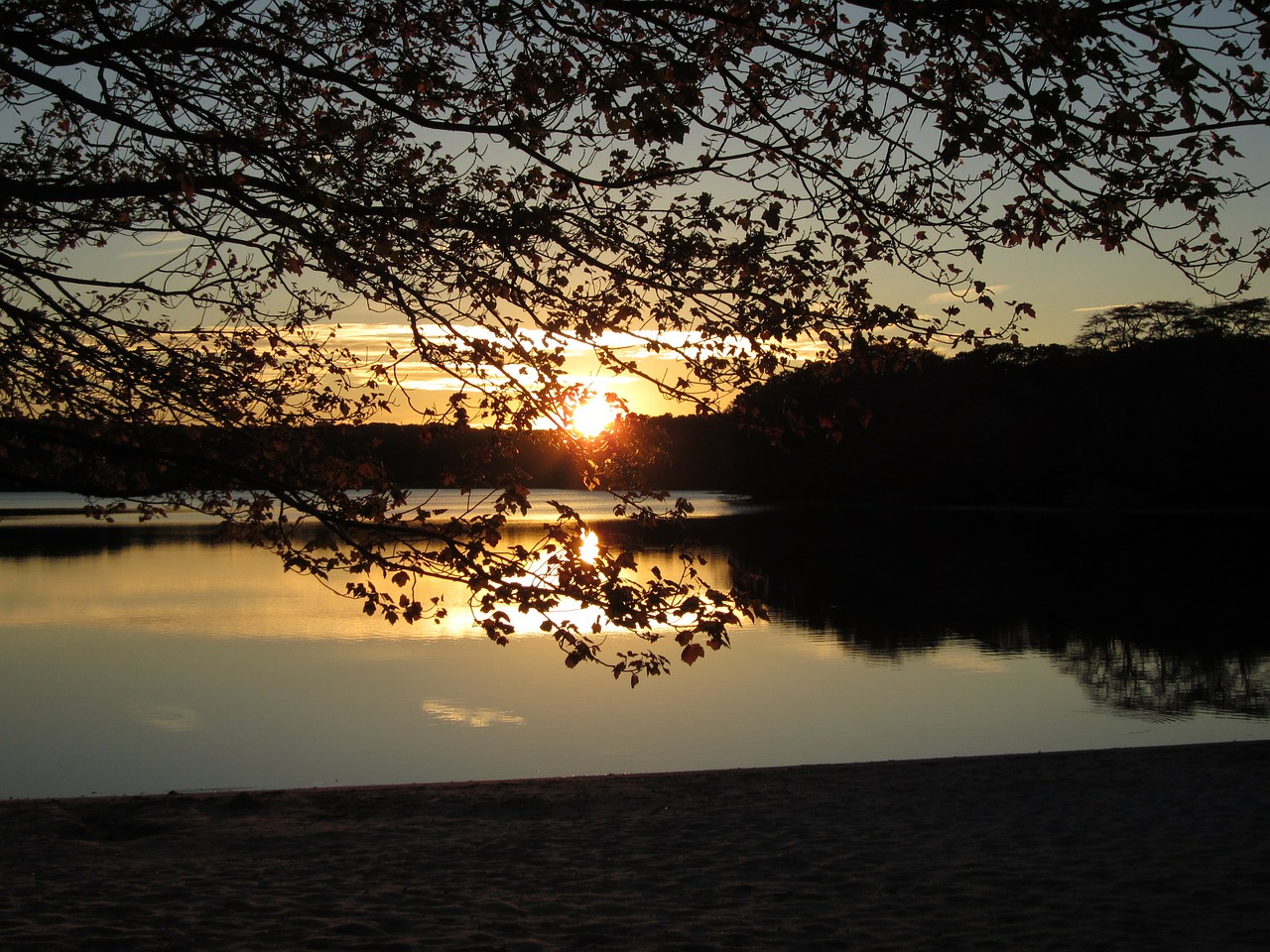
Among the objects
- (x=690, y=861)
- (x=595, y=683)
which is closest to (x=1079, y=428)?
(x=595, y=683)

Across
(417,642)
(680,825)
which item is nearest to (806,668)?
(417,642)

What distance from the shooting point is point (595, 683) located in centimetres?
1590

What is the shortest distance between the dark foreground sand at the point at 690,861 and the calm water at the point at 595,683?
6.85 feet

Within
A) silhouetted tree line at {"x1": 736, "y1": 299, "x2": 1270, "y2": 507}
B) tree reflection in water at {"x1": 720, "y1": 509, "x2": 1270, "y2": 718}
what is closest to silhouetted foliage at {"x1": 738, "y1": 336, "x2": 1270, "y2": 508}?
silhouetted tree line at {"x1": 736, "y1": 299, "x2": 1270, "y2": 507}

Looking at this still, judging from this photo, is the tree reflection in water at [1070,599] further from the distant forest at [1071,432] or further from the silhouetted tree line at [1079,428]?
the silhouetted tree line at [1079,428]

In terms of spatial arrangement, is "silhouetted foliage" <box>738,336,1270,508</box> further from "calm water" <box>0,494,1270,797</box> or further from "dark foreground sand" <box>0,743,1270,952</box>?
"dark foreground sand" <box>0,743,1270,952</box>

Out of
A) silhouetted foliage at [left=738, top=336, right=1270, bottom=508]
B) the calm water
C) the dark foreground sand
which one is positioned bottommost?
the calm water

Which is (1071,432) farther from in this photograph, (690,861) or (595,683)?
(690,861)

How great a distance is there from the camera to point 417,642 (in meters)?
19.4

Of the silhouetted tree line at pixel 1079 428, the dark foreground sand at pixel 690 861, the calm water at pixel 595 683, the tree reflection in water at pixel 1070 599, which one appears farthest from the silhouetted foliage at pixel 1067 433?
the dark foreground sand at pixel 690 861

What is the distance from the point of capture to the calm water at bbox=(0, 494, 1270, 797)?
12.1m

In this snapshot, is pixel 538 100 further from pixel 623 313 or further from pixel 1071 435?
pixel 1071 435

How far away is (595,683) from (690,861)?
891cm

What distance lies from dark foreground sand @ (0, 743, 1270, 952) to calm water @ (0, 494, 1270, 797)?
6.85 feet
